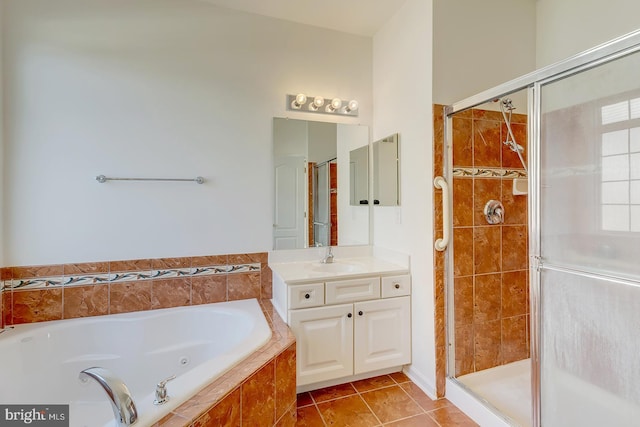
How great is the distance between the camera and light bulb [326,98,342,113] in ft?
8.39

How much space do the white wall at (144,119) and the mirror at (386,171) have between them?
0.66 metres

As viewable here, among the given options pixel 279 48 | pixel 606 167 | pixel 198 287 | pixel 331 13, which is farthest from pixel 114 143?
pixel 606 167

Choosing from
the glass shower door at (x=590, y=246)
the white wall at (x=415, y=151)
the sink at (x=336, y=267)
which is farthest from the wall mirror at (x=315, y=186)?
the glass shower door at (x=590, y=246)

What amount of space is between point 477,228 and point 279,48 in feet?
6.73

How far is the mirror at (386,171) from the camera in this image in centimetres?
234

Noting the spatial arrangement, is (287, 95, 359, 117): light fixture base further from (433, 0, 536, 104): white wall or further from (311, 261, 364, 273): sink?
(311, 261, 364, 273): sink

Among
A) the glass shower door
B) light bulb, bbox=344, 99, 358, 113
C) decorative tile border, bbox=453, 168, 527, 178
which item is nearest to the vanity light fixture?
light bulb, bbox=344, 99, 358, 113

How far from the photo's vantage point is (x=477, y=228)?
2107mm

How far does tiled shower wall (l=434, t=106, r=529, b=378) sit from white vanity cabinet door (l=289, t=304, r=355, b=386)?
0.61m

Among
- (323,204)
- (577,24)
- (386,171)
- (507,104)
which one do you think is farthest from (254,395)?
(577,24)

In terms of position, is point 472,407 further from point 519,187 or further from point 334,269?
point 519,187

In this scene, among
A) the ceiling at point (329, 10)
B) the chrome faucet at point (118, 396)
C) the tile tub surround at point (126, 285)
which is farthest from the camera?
the ceiling at point (329, 10)

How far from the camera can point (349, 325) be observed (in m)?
2.04

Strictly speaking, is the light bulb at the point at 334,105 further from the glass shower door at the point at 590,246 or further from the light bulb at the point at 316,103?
the glass shower door at the point at 590,246
